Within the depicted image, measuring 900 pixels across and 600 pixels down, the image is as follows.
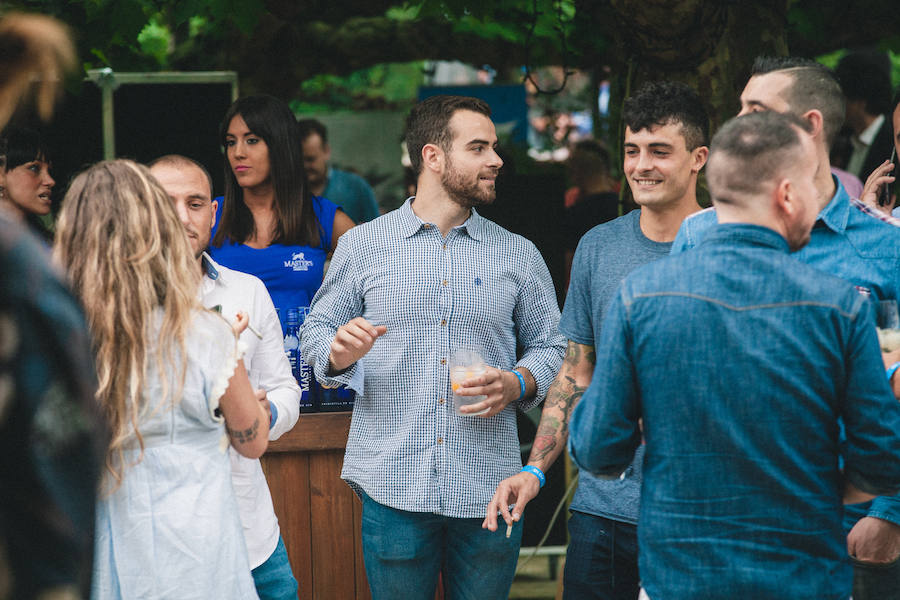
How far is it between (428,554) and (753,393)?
1591mm

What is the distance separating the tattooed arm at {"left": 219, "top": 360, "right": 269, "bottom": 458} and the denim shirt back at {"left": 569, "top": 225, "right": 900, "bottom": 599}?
0.96m

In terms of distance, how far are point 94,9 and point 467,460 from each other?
2.69 m

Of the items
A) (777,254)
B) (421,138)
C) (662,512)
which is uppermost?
(421,138)

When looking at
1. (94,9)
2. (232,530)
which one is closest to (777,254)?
(232,530)

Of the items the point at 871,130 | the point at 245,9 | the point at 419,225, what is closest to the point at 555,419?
the point at 419,225

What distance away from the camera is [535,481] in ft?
9.85

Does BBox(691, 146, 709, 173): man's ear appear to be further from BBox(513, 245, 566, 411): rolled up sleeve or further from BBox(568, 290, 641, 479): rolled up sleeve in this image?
BBox(568, 290, 641, 479): rolled up sleeve

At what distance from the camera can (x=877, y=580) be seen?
8.37ft

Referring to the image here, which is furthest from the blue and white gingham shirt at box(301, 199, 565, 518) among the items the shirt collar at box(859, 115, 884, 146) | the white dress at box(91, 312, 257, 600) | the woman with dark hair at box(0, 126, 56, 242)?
the shirt collar at box(859, 115, 884, 146)

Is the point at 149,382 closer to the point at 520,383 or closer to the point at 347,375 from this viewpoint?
the point at 347,375

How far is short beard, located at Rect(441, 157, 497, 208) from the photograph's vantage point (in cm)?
342

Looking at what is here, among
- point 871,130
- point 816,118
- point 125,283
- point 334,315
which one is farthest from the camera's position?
point 871,130

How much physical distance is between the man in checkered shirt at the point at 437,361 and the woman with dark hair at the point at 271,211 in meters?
0.71

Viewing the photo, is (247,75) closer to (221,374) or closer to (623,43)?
(623,43)
